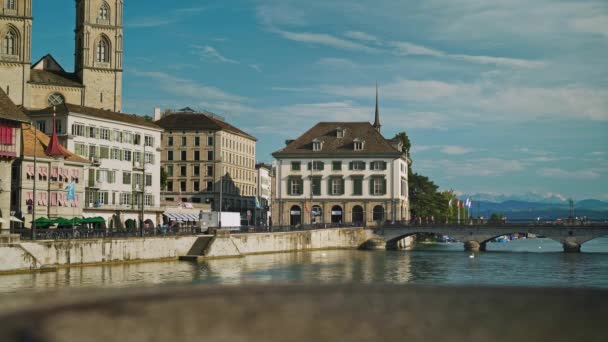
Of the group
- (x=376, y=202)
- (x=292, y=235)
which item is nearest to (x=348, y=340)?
(x=292, y=235)

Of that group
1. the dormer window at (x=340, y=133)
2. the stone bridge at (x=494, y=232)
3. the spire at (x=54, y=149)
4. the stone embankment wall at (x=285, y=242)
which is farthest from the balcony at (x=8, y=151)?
the dormer window at (x=340, y=133)

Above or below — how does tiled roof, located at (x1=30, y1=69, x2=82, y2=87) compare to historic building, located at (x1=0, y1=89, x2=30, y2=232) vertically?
above

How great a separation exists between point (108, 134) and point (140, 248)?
27.5m

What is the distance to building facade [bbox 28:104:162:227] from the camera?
77625mm

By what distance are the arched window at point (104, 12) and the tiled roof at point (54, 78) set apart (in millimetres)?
7253

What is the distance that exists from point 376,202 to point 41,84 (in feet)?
136

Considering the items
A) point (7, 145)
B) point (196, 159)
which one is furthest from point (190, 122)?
point (7, 145)

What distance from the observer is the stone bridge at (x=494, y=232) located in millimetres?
86125

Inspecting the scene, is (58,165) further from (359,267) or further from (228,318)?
(228,318)

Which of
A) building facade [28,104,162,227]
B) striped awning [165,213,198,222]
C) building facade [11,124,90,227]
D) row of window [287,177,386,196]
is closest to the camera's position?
building facade [11,124,90,227]

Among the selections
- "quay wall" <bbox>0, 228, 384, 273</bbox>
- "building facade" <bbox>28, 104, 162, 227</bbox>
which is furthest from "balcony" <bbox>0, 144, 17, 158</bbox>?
"building facade" <bbox>28, 104, 162, 227</bbox>

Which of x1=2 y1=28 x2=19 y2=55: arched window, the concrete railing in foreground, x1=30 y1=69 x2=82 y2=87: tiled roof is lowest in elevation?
the concrete railing in foreground

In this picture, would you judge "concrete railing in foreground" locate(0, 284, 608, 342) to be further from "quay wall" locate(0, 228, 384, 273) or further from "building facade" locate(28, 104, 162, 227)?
"building facade" locate(28, 104, 162, 227)

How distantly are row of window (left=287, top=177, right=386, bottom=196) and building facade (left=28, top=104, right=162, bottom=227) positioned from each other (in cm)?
2114
